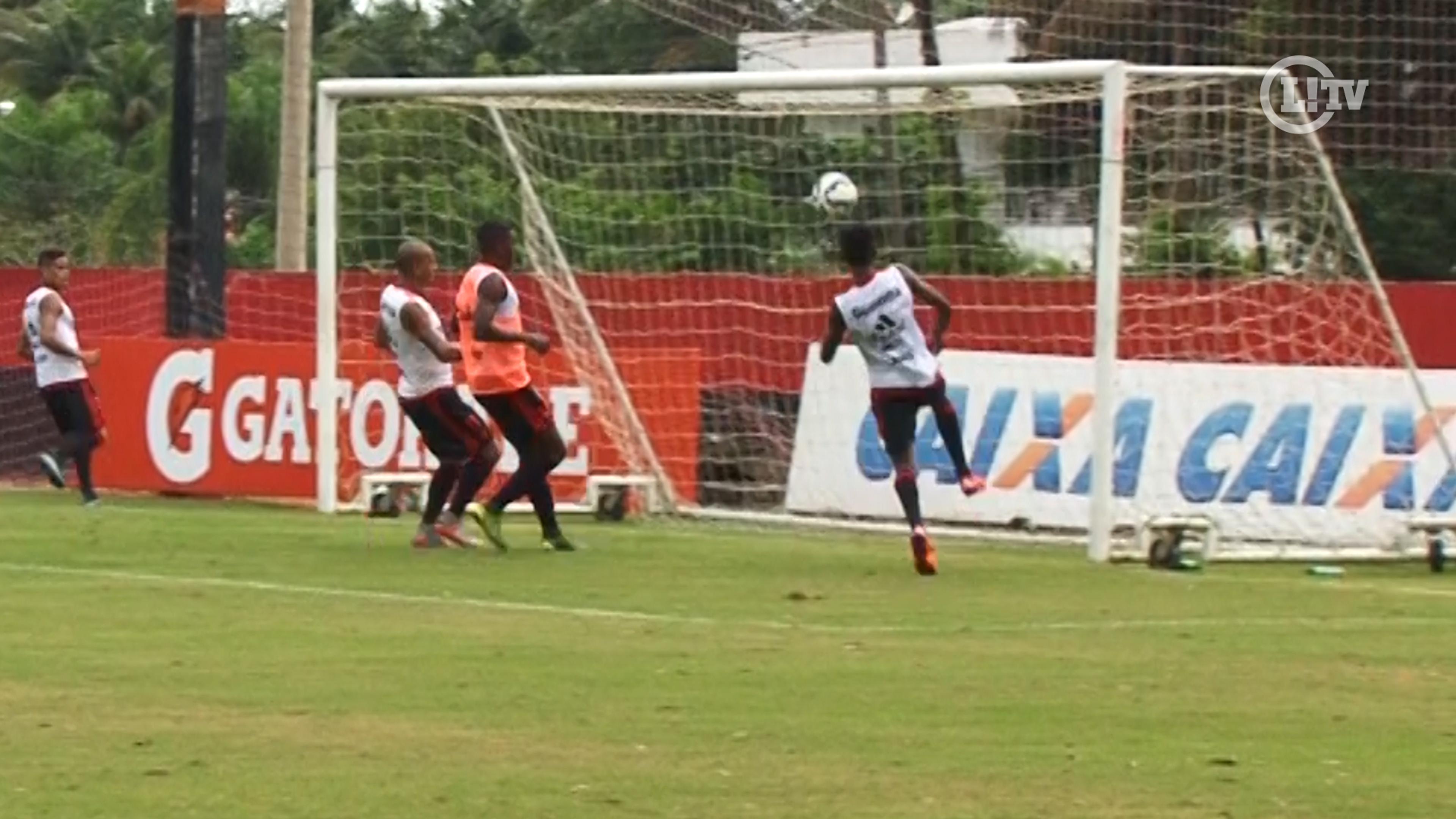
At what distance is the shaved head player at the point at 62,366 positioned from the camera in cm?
2470

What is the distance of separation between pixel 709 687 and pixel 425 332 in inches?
297

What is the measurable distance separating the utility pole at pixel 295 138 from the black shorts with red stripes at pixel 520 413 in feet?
54.1

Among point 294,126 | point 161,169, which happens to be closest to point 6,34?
point 161,169

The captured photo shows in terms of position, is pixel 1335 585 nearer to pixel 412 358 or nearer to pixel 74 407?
pixel 412 358

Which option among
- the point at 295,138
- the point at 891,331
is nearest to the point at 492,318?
the point at 891,331

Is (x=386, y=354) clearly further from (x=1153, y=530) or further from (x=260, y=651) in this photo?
(x=260, y=651)

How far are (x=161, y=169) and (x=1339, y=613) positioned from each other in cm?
4309

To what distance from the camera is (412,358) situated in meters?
20.2

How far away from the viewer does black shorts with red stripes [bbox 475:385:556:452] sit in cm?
1962

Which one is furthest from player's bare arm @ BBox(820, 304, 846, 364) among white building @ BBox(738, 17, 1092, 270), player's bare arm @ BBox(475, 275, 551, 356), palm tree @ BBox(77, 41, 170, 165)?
palm tree @ BBox(77, 41, 170, 165)

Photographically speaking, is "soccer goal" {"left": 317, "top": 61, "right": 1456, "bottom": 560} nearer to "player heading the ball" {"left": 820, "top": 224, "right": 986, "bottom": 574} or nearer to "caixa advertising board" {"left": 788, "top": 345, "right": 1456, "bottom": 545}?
"caixa advertising board" {"left": 788, "top": 345, "right": 1456, "bottom": 545}

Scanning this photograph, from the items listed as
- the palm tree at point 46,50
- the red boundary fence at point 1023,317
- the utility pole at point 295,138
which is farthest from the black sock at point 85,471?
the palm tree at point 46,50

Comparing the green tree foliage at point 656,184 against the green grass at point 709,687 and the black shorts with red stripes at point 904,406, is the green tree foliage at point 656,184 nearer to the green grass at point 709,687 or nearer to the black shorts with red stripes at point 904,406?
the black shorts with red stripes at point 904,406

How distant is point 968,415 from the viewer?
22766mm
